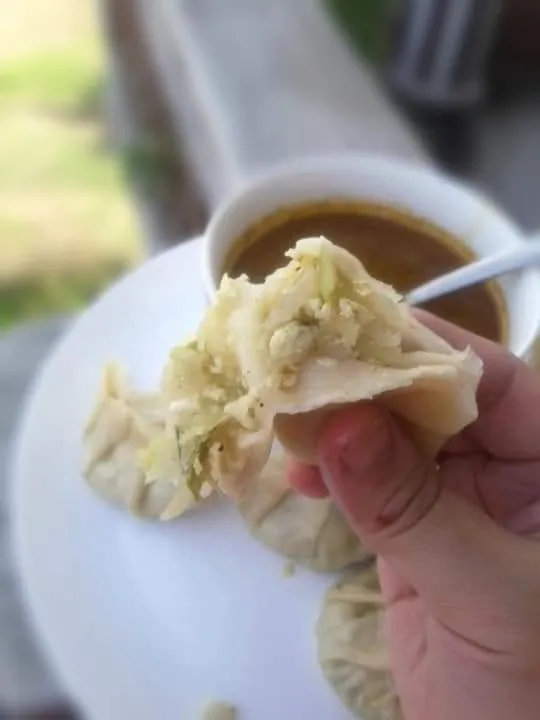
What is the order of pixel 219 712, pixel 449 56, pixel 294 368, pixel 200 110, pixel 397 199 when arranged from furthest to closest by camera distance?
pixel 449 56 → pixel 200 110 → pixel 397 199 → pixel 219 712 → pixel 294 368

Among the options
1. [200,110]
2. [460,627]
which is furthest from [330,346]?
[200,110]

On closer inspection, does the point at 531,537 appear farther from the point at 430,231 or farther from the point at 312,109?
the point at 312,109

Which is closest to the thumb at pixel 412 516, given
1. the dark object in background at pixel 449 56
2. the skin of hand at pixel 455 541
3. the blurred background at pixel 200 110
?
the skin of hand at pixel 455 541

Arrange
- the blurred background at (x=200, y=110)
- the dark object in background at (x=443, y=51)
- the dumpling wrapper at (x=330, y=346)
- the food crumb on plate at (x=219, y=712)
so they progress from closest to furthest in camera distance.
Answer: the dumpling wrapper at (x=330, y=346)
the food crumb on plate at (x=219, y=712)
the blurred background at (x=200, y=110)
the dark object in background at (x=443, y=51)

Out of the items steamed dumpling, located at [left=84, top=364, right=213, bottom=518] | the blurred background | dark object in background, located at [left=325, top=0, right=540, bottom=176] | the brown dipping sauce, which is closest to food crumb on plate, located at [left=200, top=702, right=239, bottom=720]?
steamed dumpling, located at [left=84, top=364, right=213, bottom=518]

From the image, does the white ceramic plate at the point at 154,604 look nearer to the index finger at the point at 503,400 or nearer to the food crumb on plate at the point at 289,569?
the food crumb on plate at the point at 289,569

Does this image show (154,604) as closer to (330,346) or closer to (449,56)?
(330,346)
